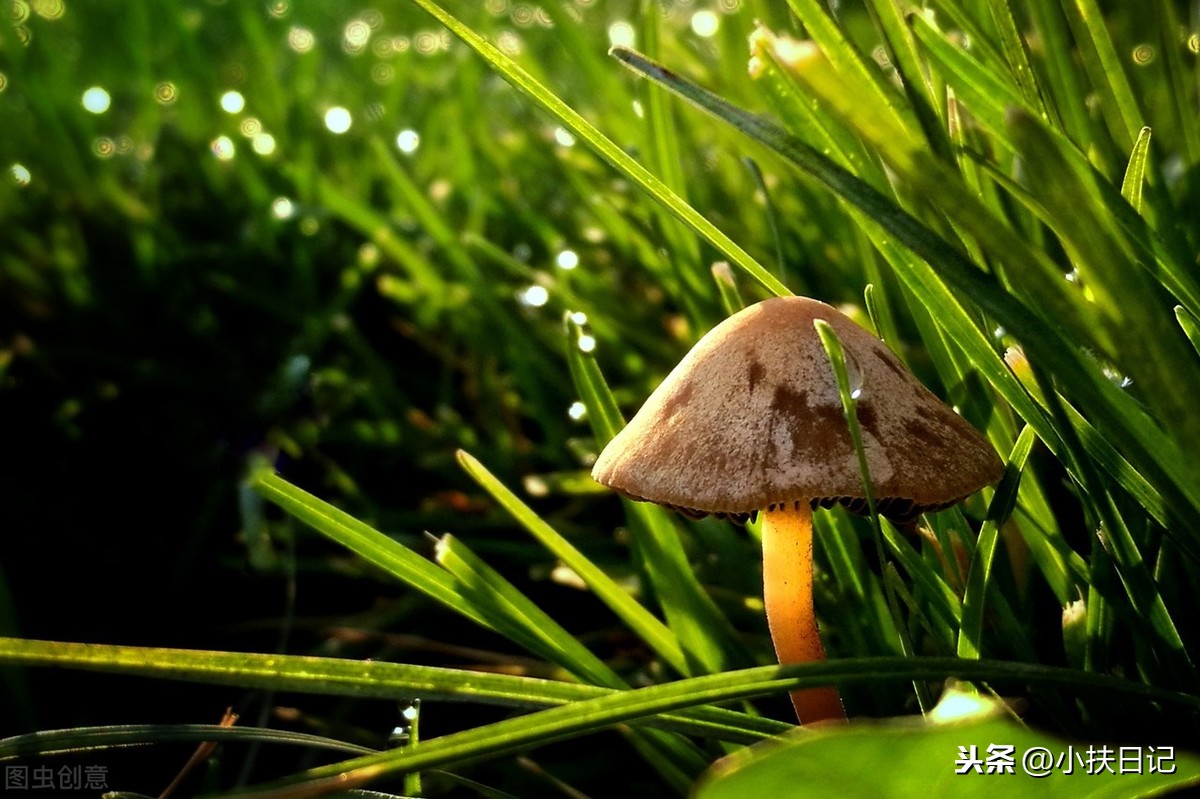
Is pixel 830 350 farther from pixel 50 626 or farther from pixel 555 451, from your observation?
pixel 50 626

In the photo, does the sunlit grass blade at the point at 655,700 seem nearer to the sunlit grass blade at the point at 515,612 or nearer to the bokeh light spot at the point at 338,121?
the sunlit grass blade at the point at 515,612

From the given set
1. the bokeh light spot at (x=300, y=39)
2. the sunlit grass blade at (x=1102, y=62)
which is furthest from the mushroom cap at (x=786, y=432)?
the bokeh light spot at (x=300, y=39)

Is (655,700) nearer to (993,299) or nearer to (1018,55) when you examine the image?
(993,299)

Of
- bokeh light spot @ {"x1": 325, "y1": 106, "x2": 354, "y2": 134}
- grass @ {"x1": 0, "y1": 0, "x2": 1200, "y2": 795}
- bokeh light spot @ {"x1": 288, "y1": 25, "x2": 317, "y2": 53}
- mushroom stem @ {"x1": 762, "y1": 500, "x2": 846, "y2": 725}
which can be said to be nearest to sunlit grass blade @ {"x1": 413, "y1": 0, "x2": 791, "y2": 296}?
grass @ {"x1": 0, "y1": 0, "x2": 1200, "y2": 795}

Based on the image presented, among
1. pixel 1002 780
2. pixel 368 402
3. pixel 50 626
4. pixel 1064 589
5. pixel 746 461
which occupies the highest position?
pixel 368 402

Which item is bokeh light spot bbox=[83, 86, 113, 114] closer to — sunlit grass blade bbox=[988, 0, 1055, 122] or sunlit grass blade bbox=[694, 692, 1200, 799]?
sunlit grass blade bbox=[988, 0, 1055, 122]

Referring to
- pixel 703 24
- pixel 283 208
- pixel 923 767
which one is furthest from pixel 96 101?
pixel 923 767

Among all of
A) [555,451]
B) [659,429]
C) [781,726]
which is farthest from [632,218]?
[781,726]
